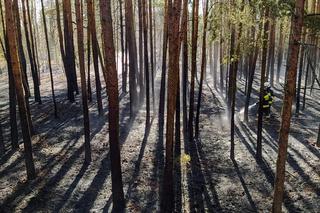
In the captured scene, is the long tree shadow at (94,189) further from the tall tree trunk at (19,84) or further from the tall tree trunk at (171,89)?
the tall tree trunk at (171,89)

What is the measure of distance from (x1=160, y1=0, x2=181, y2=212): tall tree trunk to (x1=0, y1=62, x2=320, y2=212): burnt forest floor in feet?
2.57

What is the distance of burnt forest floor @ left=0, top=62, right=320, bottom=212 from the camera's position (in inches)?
384

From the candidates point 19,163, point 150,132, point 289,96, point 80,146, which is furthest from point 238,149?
point 19,163

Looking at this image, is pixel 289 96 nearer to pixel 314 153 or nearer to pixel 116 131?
pixel 116 131

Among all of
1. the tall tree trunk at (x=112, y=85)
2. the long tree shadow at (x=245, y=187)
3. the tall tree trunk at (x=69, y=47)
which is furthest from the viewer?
the tall tree trunk at (x=69, y=47)

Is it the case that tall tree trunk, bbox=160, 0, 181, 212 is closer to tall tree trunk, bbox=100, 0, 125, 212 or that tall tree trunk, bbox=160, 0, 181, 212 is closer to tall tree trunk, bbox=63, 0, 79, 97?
tall tree trunk, bbox=100, 0, 125, 212

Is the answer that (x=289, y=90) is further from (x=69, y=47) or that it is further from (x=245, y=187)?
(x=69, y=47)

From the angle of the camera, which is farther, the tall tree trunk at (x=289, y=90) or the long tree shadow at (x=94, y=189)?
the long tree shadow at (x=94, y=189)

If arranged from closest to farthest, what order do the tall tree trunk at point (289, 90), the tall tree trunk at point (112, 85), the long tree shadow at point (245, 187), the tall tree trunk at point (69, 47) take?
the tall tree trunk at point (289, 90) < the tall tree trunk at point (112, 85) < the long tree shadow at point (245, 187) < the tall tree trunk at point (69, 47)

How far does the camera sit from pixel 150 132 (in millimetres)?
16219

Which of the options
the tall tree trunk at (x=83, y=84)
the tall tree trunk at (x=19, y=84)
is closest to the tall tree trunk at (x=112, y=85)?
the tall tree trunk at (x=19, y=84)

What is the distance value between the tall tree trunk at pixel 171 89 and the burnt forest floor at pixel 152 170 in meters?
0.78

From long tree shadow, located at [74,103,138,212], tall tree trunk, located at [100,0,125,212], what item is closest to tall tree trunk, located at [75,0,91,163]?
long tree shadow, located at [74,103,138,212]

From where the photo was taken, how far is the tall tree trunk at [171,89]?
7.79 metres
